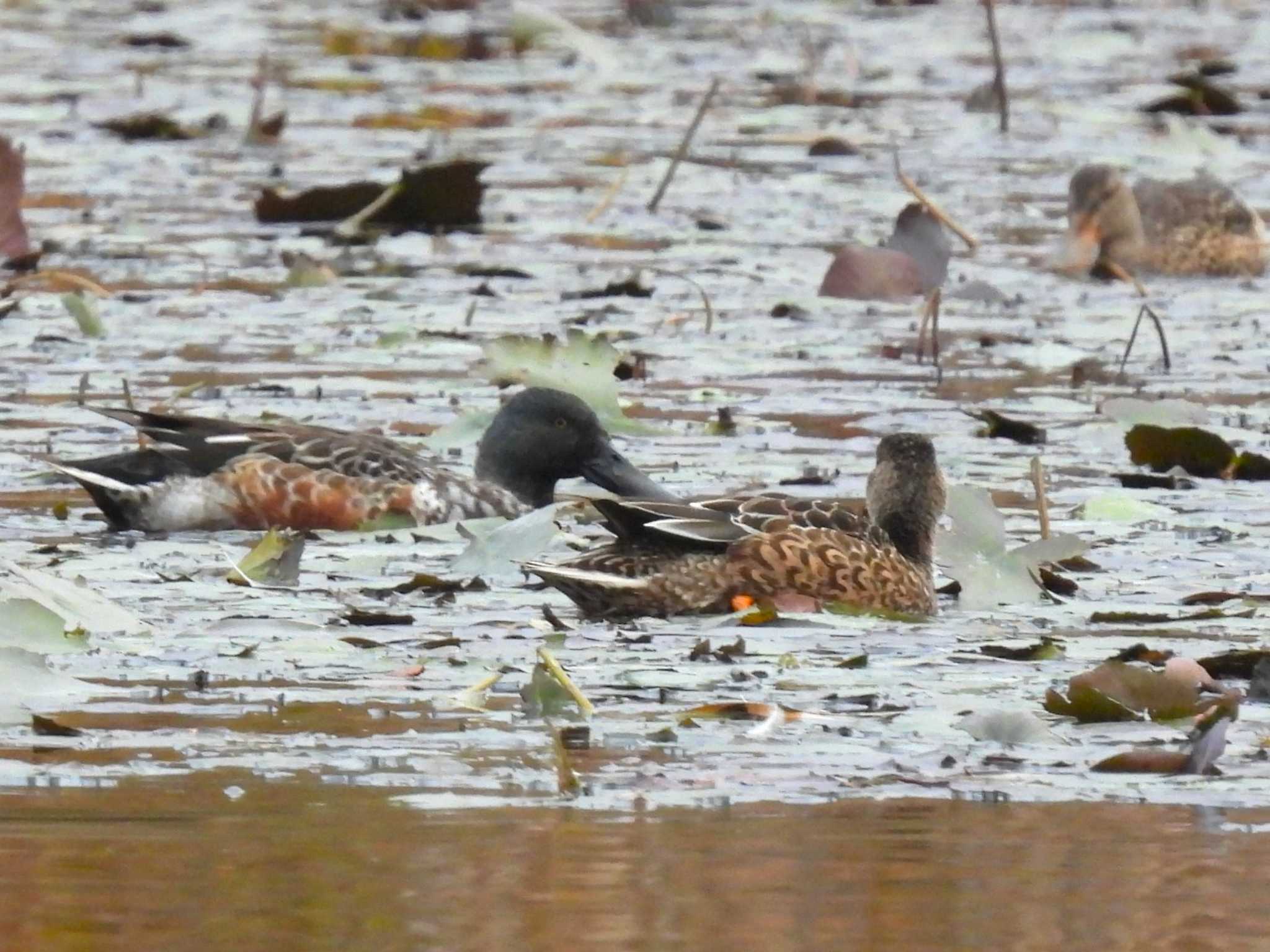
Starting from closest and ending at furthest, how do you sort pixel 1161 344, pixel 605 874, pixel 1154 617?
1. pixel 605 874
2. pixel 1154 617
3. pixel 1161 344

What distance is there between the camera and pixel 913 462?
8023mm

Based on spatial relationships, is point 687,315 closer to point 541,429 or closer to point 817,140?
point 541,429

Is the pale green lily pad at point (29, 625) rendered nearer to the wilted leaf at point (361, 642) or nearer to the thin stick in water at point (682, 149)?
the wilted leaf at point (361, 642)

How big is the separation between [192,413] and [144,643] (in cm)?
354

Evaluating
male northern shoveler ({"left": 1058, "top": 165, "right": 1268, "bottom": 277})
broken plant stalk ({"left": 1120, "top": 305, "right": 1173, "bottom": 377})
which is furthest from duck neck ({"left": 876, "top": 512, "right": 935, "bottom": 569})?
male northern shoveler ({"left": 1058, "top": 165, "right": 1268, "bottom": 277})

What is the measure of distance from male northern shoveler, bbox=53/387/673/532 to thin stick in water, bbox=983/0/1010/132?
765 cm

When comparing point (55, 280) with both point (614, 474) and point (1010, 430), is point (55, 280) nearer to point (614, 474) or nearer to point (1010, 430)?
point (614, 474)

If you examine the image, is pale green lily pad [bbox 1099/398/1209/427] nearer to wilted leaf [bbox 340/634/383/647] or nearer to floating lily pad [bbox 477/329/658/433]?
floating lily pad [bbox 477/329/658/433]

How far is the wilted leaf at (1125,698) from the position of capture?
6.25 meters

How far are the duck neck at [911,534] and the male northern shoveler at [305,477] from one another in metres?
1.04

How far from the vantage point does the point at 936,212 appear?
13258 millimetres

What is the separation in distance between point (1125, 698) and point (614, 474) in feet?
10.1

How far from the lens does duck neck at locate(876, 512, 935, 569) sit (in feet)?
26.2

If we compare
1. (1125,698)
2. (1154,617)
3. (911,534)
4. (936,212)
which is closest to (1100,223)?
(936,212)
